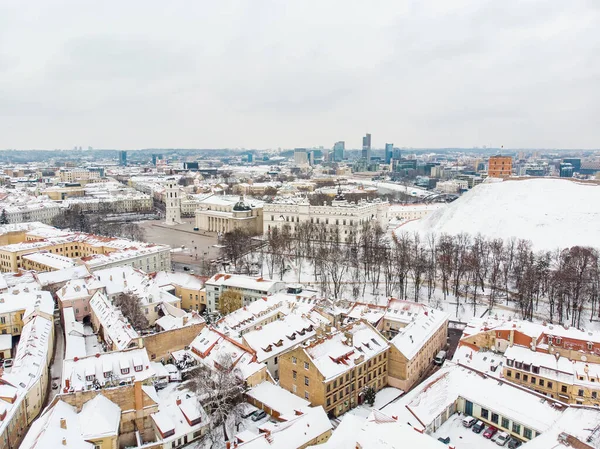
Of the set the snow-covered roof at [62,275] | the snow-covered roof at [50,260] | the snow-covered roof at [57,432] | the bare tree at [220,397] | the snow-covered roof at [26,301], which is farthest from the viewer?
the snow-covered roof at [50,260]

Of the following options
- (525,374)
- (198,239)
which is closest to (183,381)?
(525,374)

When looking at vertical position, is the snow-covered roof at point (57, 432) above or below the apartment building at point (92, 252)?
below

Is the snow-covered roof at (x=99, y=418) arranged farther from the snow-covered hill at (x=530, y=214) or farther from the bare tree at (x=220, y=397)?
the snow-covered hill at (x=530, y=214)

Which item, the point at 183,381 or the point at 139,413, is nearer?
the point at 139,413

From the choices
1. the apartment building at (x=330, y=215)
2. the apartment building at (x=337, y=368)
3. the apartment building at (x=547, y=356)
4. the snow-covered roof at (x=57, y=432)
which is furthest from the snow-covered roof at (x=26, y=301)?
the apartment building at (x=330, y=215)

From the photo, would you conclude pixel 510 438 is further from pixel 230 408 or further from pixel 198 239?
pixel 198 239

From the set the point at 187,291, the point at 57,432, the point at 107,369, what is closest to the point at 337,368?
the point at 107,369
